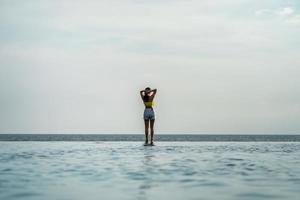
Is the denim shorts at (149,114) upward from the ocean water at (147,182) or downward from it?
upward

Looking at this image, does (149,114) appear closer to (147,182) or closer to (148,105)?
(148,105)

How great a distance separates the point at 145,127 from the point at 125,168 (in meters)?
14.0

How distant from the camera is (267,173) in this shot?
32.3 ft

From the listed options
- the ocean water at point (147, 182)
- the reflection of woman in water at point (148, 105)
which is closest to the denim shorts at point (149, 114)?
the reflection of woman in water at point (148, 105)

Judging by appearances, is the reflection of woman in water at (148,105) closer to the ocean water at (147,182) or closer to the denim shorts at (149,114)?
the denim shorts at (149,114)

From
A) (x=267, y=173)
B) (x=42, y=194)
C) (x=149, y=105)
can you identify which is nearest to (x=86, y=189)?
(x=42, y=194)

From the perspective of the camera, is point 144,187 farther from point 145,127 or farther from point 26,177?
point 145,127

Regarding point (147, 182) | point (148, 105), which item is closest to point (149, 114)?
point (148, 105)

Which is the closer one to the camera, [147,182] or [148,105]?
[147,182]

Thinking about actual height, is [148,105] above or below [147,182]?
above

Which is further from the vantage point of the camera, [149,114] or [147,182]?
[149,114]

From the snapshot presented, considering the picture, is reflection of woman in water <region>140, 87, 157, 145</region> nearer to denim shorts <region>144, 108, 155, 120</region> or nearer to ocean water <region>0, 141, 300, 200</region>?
denim shorts <region>144, 108, 155, 120</region>

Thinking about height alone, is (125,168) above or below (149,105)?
below

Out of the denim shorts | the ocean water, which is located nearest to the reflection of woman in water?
the denim shorts
